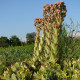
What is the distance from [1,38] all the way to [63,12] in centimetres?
1554

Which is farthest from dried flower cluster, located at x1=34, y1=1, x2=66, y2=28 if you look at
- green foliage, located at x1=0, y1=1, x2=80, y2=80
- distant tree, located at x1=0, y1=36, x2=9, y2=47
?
distant tree, located at x1=0, y1=36, x2=9, y2=47

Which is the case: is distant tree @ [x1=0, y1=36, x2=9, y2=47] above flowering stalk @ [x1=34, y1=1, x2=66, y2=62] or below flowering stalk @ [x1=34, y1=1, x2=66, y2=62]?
above

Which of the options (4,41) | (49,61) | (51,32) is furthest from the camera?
(4,41)

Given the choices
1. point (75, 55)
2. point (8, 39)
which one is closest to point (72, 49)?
point (75, 55)

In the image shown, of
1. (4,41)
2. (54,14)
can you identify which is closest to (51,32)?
(54,14)

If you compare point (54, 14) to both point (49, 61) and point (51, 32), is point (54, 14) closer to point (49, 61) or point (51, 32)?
point (51, 32)

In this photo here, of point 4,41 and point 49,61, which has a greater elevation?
point 4,41

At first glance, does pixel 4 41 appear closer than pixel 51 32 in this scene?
No

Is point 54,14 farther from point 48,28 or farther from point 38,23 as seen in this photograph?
point 38,23

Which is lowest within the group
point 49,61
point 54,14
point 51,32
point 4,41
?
point 49,61

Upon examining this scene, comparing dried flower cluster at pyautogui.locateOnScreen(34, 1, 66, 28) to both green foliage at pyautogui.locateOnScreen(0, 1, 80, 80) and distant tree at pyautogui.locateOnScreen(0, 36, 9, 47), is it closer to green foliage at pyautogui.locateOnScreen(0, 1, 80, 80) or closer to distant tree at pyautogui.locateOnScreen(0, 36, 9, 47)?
green foliage at pyautogui.locateOnScreen(0, 1, 80, 80)

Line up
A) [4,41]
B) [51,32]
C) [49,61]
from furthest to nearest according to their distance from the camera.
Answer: [4,41], [51,32], [49,61]

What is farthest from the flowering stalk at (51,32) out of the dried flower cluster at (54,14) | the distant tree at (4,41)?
the distant tree at (4,41)

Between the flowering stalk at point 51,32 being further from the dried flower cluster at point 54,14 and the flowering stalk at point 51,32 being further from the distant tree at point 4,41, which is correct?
the distant tree at point 4,41
